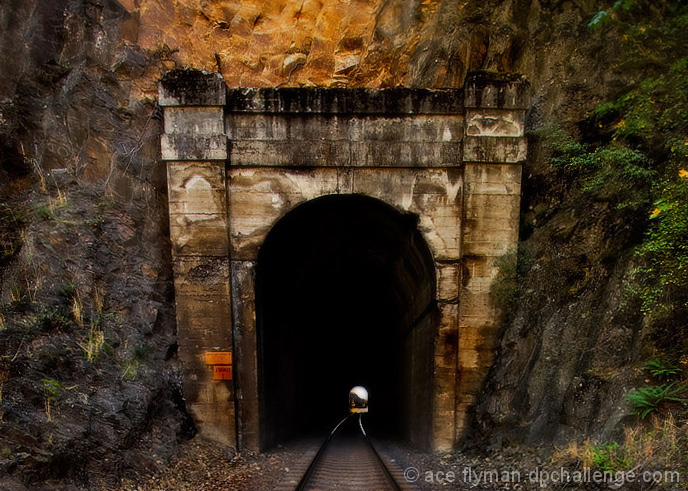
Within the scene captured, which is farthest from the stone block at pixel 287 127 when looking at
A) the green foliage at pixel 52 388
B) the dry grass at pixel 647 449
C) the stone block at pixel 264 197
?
the dry grass at pixel 647 449

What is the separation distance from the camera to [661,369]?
3824 mm

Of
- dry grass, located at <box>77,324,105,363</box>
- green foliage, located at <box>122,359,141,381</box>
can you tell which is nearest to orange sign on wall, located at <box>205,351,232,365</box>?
green foliage, located at <box>122,359,141,381</box>

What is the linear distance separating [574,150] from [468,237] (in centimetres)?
240

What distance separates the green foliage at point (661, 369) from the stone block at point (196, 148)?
6540 mm

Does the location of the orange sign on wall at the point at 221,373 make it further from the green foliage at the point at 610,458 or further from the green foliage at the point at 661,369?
the green foliage at the point at 661,369

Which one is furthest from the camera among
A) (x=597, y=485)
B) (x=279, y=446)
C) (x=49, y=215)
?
(x=279, y=446)

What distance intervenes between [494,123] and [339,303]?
27.0ft

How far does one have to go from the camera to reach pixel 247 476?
550cm

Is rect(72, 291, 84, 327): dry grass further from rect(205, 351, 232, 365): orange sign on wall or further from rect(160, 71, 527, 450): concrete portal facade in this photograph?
rect(205, 351, 232, 365): orange sign on wall

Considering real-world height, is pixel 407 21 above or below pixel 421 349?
above

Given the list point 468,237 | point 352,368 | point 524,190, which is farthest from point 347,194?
point 352,368

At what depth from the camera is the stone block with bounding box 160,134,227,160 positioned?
598 cm

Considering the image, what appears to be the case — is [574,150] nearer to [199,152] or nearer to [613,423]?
[613,423]

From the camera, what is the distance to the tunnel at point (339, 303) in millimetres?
6676
